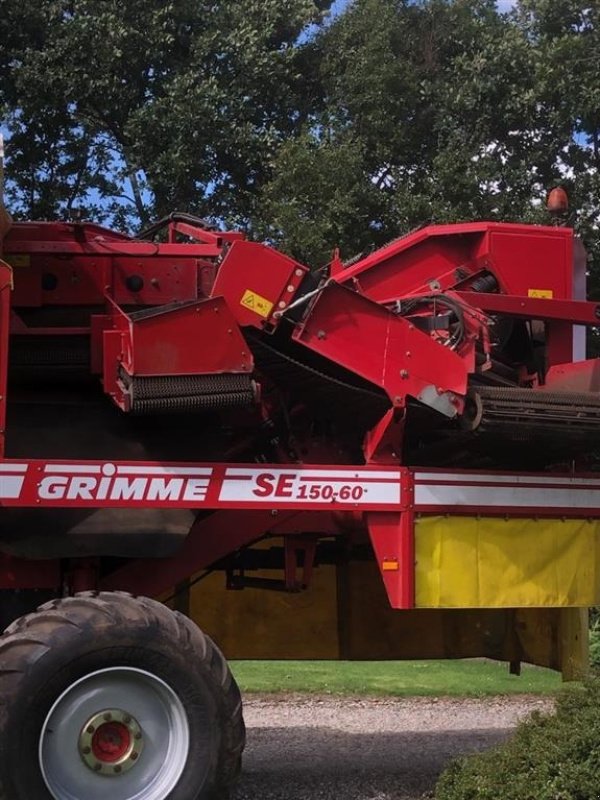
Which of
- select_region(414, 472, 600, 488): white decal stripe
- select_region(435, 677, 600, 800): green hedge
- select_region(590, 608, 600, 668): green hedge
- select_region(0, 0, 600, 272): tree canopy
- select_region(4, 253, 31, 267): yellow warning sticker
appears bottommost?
select_region(590, 608, 600, 668): green hedge

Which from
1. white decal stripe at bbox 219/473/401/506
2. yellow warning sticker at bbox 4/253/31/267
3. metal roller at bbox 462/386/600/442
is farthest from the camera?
yellow warning sticker at bbox 4/253/31/267

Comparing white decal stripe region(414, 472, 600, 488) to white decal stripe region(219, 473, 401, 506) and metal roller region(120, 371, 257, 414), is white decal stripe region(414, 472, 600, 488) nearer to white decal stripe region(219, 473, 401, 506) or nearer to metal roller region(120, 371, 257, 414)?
white decal stripe region(219, 473, 401, 506)

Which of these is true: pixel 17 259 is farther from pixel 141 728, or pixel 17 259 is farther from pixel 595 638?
pixel 595 638

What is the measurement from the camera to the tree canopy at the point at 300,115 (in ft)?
43.0

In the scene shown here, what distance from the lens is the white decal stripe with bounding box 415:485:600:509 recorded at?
5793mm

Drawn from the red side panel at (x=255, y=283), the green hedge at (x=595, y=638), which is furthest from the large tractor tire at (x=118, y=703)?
the green hedge at (x=595, y=638)

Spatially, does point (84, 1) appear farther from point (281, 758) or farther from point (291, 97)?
point (281, 758)

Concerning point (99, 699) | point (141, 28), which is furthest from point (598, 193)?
point (99, 699)

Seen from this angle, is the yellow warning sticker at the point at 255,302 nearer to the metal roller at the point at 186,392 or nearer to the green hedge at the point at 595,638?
the metal roller at the point at 186,392

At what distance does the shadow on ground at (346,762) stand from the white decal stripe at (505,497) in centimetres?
166

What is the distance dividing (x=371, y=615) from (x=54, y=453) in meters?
2.45

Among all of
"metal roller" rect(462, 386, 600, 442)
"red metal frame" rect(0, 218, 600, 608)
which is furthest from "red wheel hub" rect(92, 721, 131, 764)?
"metal roller" rect(462, 386, 600, 442)

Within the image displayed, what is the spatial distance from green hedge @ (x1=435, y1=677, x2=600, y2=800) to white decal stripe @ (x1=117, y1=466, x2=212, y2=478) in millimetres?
1859

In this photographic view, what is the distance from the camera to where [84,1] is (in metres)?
13.3
